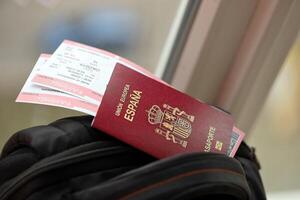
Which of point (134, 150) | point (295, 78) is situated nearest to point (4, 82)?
point (134, 150)

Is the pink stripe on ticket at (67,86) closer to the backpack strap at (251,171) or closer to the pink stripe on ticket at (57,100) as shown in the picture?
the pink stripe on ticket at (57,100)

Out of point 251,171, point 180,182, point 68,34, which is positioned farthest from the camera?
point 68,34

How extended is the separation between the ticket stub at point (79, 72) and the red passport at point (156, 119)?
1.7 inches

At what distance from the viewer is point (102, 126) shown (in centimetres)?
57

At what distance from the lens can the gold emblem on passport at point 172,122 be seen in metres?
0.58

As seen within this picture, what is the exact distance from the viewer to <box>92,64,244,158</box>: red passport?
572 mm

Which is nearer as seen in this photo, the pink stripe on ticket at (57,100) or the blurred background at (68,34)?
the pink stripe on ticket at (57,100)

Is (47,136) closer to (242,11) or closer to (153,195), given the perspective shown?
(153,195)

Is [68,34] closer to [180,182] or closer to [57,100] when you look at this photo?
[57,100]

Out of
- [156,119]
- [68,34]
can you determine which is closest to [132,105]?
[156,119]

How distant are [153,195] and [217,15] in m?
0.44

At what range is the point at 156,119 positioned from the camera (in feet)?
1.91

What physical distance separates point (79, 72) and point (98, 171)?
0.15 metres

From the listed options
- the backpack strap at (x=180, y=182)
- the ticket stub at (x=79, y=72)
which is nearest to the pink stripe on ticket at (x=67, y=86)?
the ticket stub at (x=79, y=72)
